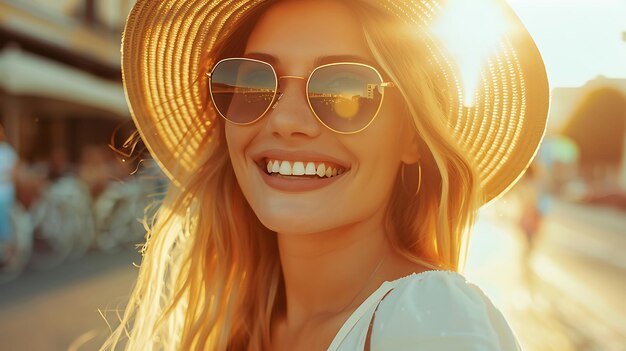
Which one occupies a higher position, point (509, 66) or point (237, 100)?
point (509, 66)

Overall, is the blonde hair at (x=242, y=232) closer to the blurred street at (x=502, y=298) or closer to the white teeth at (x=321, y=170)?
the white teeth at (x=321, y=170)

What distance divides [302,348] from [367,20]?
80cm

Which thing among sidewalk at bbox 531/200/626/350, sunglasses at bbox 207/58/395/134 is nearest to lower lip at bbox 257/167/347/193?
sunglasses at bbox 207/58/395/134

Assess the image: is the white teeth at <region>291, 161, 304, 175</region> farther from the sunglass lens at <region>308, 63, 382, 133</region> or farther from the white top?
the white top

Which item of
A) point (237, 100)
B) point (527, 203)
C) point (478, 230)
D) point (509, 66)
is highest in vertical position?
point (509, 66)

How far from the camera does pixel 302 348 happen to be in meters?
1.85

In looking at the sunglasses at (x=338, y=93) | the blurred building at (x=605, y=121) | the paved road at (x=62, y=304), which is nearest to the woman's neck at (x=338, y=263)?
the sunglasses at (x=338, y=93)

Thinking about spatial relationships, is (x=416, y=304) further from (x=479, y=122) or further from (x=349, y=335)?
(x=479, y=122)

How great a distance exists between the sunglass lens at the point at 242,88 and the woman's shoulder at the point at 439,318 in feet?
2.04

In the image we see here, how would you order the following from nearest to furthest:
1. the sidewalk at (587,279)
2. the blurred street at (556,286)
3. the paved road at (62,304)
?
the paved road at (62,304) → the blurred street at (556,286) → the sidewalk at (587,279)

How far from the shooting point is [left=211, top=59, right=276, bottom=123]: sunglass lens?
182 cm

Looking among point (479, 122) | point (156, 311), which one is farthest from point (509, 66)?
point (156, 311)

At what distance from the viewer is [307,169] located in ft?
5.72

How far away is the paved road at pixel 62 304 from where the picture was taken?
18.8 feet
